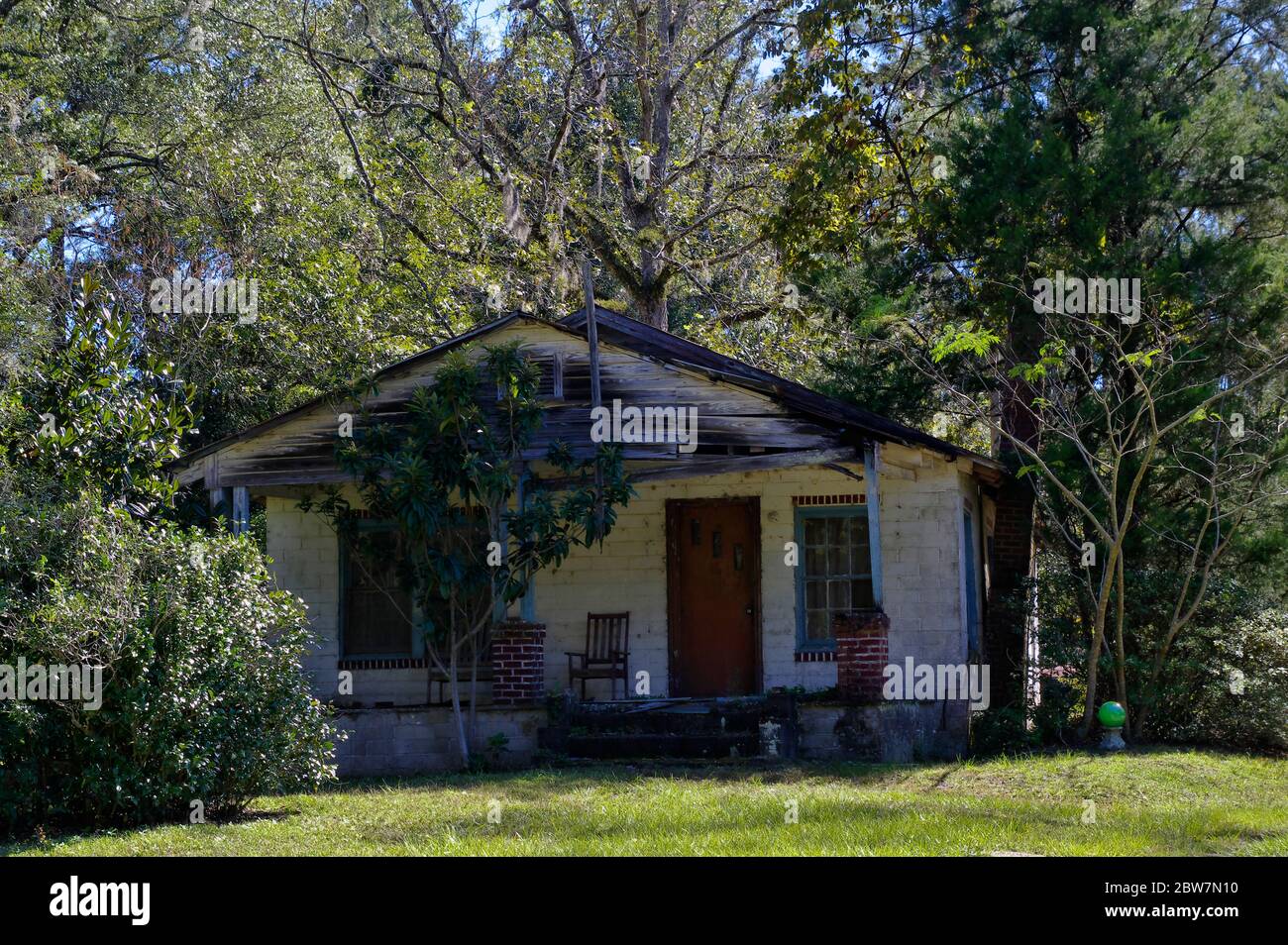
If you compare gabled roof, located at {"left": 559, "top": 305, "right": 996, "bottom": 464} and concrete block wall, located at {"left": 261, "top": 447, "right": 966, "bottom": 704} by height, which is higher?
gabled roof, located at {"left": 559, "top": 305, "right": 996, "bottom": 464}

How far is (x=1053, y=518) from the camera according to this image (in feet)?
48.1

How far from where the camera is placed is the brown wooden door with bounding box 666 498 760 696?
599 inches

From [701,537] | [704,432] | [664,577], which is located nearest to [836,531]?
[701,537]

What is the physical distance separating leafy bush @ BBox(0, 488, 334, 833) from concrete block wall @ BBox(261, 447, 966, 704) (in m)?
5.74

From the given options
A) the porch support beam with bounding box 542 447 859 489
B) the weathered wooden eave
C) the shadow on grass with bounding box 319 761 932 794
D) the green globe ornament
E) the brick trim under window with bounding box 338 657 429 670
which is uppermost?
the weathered wooden eave

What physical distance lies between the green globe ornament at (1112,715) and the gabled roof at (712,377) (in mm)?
2914

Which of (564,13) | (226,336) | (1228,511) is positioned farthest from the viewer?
(564,13)

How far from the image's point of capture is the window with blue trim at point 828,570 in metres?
15.0

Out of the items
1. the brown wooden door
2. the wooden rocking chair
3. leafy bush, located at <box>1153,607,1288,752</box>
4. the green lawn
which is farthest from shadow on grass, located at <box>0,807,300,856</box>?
leafy bush, located at <box>1153,607,1288,752</box>

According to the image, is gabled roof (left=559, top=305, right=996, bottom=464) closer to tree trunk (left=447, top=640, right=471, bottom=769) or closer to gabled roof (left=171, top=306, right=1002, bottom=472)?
gabled roof (left=171, top=306, right=1002, bottom=472)

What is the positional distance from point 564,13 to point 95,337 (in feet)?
44.4

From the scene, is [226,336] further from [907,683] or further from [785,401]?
[907,683]

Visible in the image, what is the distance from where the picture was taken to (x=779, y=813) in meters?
8.86
